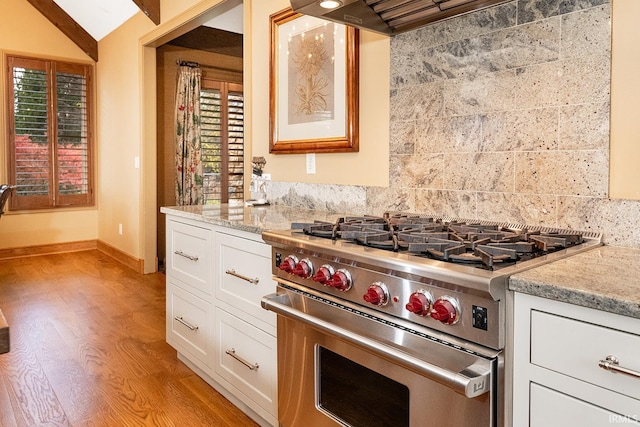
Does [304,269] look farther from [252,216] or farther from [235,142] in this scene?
[235,142]

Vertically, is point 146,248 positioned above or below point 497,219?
below

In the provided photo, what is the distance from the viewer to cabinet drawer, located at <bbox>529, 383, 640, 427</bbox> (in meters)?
0.93

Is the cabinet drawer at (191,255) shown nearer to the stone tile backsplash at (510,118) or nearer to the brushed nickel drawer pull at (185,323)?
the brushed nickel drawer pull at (185,323)

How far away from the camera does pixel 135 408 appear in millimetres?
2225

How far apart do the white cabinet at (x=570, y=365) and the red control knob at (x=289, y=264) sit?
2.59ft

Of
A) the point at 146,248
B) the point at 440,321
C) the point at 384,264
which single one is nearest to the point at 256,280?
the point at 384,264

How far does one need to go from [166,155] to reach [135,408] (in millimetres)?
3427

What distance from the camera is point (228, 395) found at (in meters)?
2.30

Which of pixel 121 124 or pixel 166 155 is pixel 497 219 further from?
pixel 121 124

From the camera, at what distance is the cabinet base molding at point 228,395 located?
2074 mm

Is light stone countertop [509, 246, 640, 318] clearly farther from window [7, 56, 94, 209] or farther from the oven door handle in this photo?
window [7, 56, 94, 209]

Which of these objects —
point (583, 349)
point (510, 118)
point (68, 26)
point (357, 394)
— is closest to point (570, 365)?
point (583, 349)

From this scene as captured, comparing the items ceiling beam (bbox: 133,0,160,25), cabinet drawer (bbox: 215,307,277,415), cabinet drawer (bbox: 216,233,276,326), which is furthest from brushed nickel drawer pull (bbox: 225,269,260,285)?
ceiling beam (bbox: 133,0,160,25)

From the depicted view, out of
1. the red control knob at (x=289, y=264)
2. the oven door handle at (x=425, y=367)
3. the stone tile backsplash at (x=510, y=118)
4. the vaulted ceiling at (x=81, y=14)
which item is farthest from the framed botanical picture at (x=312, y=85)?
the vaulted ceiling at (x=81, y=14)
